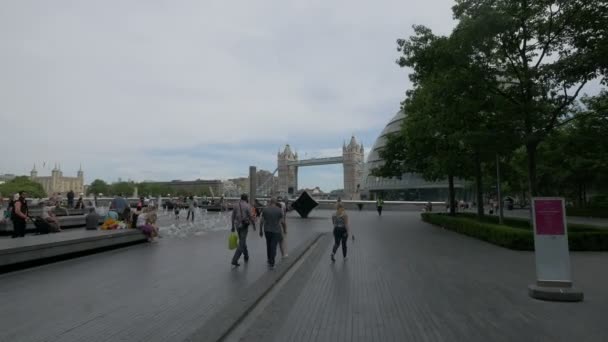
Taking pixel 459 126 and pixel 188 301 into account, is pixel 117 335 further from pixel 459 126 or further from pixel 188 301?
pixel 459 126

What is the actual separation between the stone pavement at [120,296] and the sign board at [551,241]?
209 inches

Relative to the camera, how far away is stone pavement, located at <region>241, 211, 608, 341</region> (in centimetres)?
564

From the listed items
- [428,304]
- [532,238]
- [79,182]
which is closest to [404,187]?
[532,238]

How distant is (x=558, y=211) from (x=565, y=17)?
1064 cm

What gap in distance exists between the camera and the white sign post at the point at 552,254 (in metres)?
7.39

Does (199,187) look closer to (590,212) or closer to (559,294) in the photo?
(590,212)

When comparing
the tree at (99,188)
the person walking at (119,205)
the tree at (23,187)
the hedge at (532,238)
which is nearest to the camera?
the hedge at (532,238)

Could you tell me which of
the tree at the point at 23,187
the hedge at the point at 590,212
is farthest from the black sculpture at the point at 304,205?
the tree at the point at 23,187

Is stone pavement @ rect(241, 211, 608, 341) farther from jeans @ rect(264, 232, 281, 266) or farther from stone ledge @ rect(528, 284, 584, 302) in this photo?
jeans @ rect(264, 232, 281, 266)

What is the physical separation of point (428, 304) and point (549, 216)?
9.21ft

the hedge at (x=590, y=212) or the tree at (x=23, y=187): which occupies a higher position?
the tree at (x=23, y=187)

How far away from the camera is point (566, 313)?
259 inches

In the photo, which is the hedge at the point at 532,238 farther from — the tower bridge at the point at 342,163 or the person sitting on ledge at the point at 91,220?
the tower bridge at the point at 342,163

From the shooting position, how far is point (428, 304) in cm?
714
